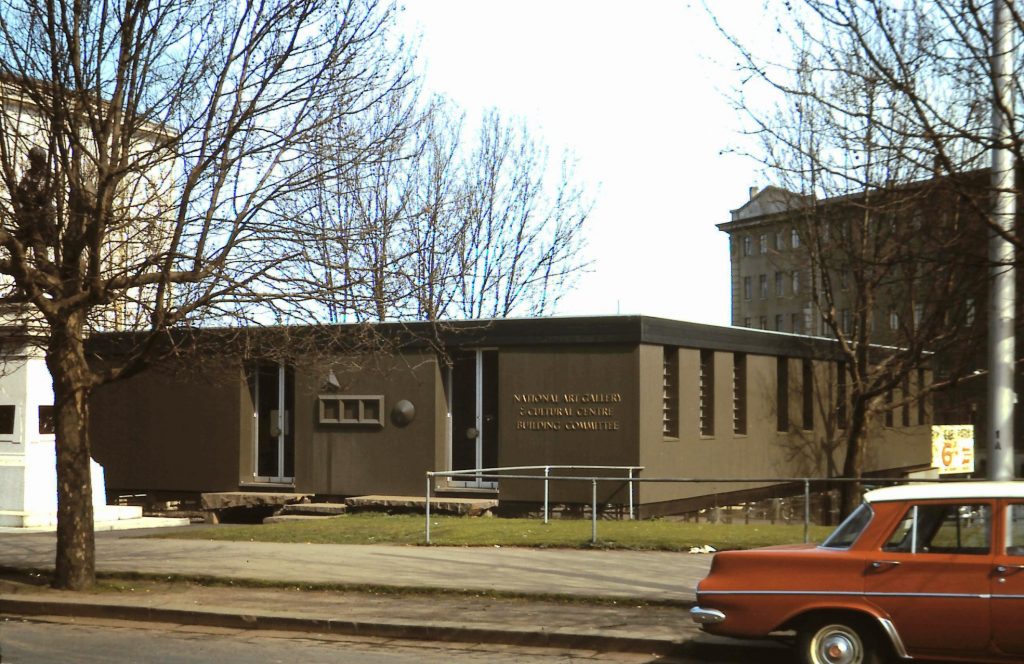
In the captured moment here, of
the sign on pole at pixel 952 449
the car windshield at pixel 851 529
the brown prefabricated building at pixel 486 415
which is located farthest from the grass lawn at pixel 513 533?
the sign on pole at pixel 952 449

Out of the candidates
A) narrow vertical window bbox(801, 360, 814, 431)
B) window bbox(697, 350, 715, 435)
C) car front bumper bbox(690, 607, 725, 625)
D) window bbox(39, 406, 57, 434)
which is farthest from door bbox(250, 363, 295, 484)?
car front bumper bbox(690, 607, 725, 625)

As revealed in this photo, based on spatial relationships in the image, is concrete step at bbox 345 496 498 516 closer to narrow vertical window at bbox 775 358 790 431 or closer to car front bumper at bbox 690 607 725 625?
narrow vertical window at bbox 775 358 790 431

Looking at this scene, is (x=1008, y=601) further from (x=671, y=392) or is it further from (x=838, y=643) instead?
Answer: (x=671, y=392)

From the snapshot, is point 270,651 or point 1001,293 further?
point 270,651

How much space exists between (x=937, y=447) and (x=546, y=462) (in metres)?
14.5

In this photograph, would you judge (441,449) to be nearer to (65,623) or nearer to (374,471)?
(374,471)

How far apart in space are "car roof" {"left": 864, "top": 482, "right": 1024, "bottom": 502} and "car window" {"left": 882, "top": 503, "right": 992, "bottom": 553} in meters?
0.07

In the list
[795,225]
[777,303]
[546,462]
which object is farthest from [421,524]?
[777,303]

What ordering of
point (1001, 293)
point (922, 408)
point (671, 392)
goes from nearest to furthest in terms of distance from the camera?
point (1001, 293) → point (671, 392) → point (922, 408)

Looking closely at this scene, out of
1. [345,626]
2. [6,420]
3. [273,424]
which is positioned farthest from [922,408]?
[345,626]

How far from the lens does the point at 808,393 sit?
30703 millimetres

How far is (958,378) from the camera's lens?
20750 mm

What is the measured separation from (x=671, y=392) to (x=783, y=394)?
19.4 feet

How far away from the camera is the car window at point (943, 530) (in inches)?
335
